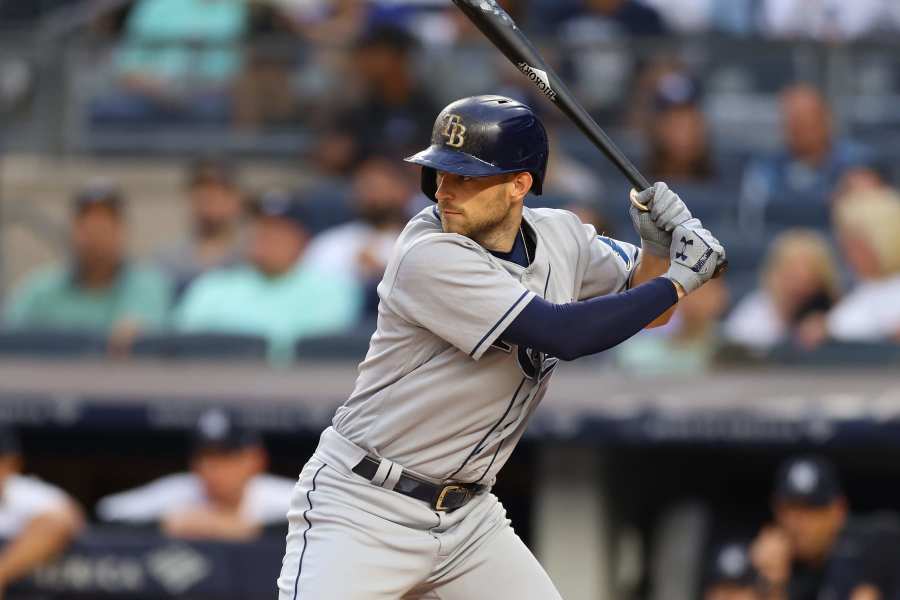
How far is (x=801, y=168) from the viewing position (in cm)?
732

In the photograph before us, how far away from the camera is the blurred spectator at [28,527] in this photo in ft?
18.4

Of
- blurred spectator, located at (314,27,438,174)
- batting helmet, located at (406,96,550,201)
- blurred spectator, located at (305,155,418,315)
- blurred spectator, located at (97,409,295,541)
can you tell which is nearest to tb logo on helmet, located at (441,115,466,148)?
batting helmet, located at (406,96,550,201)

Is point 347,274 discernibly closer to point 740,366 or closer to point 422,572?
point 740,366

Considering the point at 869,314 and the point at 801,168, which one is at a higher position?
the point at 801,168

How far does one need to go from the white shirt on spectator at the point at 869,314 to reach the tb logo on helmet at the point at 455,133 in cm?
322

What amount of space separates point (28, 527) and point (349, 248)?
199cm

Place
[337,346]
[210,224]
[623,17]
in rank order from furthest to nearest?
1. [623,17]
2. [210,224]
3. [337,346]

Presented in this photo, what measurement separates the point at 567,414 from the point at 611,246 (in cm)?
204

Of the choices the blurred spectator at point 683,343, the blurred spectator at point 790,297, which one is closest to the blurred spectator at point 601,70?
the blurred spectator at point 790,297

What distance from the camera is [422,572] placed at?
3389mm

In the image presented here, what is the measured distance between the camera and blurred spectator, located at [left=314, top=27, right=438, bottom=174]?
7852 millimetres

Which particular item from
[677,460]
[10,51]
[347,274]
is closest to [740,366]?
[677,460]

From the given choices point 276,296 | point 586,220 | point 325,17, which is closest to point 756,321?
point 586,220

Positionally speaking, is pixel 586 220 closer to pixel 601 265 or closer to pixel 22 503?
pixel 22 503
